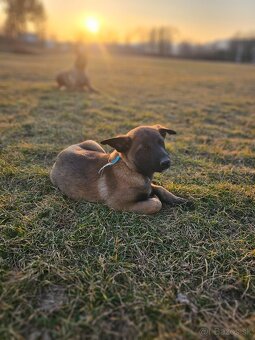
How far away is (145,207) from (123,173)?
538mm

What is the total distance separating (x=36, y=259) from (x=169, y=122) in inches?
264

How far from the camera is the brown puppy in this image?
382 centimetres

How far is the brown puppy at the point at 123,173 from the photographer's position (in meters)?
3.82

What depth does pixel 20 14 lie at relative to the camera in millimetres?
55344

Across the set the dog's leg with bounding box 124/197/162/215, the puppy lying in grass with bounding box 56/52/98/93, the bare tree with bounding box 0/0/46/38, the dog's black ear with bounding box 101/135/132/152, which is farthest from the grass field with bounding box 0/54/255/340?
the bare tree with bounding box 0/0/46/38

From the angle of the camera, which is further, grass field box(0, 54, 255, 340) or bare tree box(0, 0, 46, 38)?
bare tree box(0, 0, 46, 38)

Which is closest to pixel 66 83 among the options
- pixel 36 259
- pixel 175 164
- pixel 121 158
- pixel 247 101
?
pixel 247 101

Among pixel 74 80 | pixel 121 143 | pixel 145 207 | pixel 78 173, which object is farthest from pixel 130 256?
pixel 74 80

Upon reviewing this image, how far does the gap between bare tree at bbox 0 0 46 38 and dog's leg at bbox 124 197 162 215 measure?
6110cm

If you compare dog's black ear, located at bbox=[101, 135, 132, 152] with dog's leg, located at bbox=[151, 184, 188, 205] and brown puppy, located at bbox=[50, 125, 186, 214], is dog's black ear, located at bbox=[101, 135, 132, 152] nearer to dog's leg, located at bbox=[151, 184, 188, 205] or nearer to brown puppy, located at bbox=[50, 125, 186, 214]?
brown puppy, located at bbox=[50, 125, 186, 214]

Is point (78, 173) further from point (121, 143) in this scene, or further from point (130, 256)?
point (130, 256)

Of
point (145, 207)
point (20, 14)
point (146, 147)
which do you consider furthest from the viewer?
point (20, 14)

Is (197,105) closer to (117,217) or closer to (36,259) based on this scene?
(117,217)

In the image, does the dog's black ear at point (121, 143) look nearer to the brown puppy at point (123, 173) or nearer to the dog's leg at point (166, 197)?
the brown puppy at point (123, 173)
